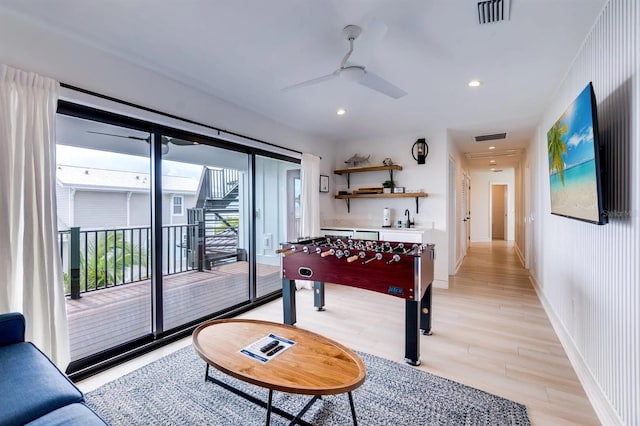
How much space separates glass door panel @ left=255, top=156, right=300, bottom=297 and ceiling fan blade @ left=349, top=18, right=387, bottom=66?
289 cm

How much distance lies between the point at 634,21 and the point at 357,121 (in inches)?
118

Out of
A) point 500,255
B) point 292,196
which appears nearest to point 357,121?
point 292,196

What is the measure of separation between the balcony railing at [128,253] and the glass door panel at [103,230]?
1cm

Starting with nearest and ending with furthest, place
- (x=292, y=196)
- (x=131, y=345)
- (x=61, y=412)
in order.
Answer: (x=61, y=412) → (x=131, y=345) → (x=292, y=196)

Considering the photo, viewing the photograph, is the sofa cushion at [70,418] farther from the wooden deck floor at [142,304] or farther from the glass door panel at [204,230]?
the glass door panel at [204,230]

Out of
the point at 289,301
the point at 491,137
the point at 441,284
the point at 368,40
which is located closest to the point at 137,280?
the point at 289,301

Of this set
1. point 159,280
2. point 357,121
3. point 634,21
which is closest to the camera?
point 634,21

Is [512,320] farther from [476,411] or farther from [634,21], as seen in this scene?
[634,21]

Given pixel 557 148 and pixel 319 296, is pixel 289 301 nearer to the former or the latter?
pixel 319 296

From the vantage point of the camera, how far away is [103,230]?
3.89 m

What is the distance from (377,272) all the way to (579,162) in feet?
5.16

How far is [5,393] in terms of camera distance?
1.15 m

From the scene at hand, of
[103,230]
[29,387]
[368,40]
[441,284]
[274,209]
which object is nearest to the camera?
[29,387]

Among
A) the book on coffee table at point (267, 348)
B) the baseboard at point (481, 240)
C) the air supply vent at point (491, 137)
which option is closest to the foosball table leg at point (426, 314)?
the book on coffee table at point (267, 348)
